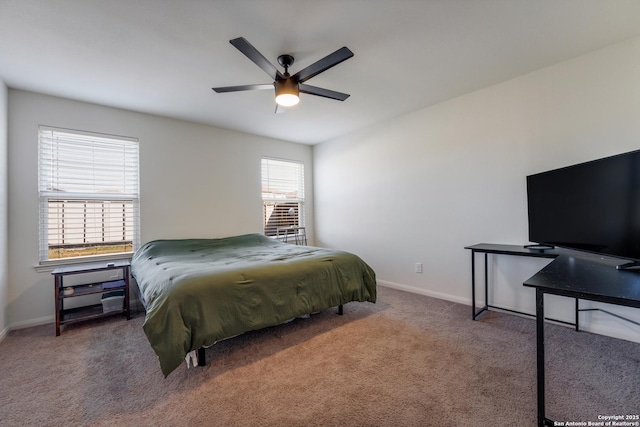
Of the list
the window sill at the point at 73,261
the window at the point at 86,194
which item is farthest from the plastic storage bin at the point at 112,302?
the window at the point at 86,194

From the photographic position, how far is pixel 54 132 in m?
3.03

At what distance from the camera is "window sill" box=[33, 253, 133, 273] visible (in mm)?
2908

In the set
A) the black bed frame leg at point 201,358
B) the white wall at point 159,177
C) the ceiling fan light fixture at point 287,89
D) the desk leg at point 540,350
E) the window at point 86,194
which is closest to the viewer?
the desk leg at point 540,350

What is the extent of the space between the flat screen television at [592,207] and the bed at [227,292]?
163cm

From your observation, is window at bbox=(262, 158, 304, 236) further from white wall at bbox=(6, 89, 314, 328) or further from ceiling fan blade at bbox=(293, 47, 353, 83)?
ceiling fan blade at bbox=(293, 47, 353, 83)

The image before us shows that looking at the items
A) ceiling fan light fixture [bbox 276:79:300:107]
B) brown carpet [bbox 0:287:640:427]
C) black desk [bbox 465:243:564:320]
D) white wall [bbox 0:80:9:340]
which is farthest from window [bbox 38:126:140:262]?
black desk [bbox 465:243:564:320]

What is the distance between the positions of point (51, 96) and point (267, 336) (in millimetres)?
3420

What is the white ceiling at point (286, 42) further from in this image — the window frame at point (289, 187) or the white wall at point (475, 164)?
the window frame at point (289, 187)

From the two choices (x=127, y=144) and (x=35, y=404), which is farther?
(x=127, y=144)

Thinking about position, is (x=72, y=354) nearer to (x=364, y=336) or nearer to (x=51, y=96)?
(x=364, y=336)

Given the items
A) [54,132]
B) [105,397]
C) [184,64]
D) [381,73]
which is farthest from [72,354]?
[381,73]

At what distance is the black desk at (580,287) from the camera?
45.0 inches

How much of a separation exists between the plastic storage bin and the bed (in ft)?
1.10

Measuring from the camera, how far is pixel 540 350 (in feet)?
4.35
